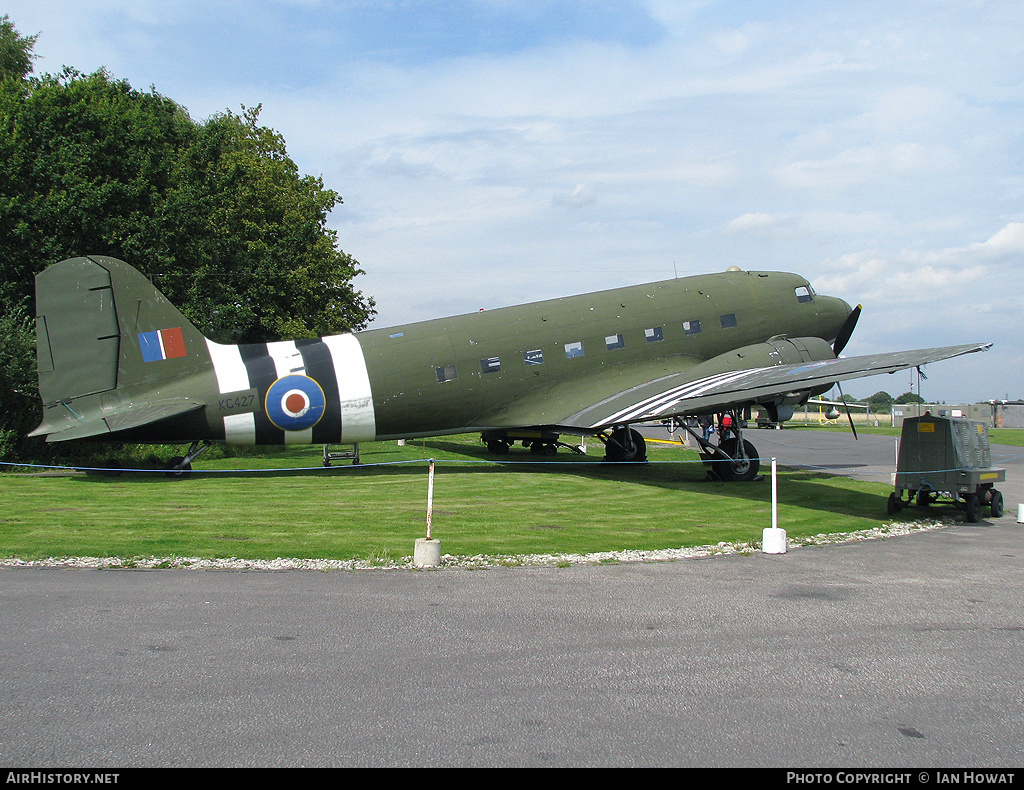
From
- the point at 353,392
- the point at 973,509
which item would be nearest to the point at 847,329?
the point at 973,509

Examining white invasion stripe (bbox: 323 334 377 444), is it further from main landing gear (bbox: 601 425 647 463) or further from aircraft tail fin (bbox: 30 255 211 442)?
main landing gear (bbox: 601 425 647 463)

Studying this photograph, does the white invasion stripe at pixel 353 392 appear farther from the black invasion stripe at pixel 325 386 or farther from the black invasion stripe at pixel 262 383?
the black invasion stripe at pixel 262 383

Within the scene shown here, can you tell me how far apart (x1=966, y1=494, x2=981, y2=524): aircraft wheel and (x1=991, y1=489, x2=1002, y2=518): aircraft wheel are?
1.03 meters

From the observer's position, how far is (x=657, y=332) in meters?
22.4

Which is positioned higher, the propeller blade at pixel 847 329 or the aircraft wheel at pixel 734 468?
the propeller blade at pixel 847 329

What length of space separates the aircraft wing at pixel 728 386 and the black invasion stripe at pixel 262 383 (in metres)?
7.51

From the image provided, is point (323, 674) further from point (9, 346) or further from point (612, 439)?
point (9, 346)

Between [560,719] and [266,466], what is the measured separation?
1936 cm

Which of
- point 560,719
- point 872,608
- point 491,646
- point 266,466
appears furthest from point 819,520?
point 266,466

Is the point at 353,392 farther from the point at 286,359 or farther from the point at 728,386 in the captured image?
the point at 728,386

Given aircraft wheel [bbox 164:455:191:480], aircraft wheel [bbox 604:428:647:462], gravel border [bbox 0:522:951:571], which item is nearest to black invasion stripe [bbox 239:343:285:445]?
aircraft wheel [bbox 164:455:191:480]

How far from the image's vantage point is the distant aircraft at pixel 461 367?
18.2 metres

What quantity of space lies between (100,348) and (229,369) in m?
2.95

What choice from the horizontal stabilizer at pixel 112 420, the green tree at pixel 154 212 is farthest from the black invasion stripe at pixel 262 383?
the green tree at pixel 154 212
